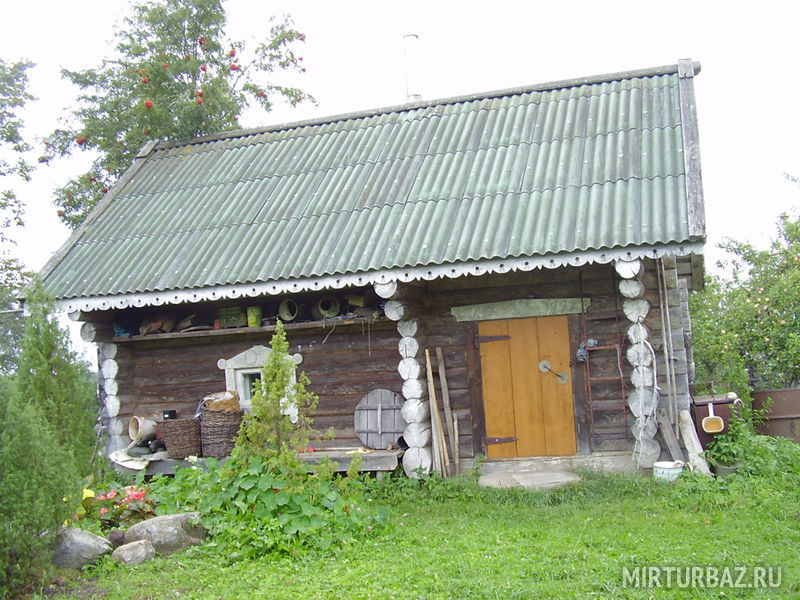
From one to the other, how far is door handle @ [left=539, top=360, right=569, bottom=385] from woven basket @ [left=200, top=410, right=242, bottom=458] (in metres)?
3.93

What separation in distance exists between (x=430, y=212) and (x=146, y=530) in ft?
16.7

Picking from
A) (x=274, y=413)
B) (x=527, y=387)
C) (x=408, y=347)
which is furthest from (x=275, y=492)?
(x=527, y=387)

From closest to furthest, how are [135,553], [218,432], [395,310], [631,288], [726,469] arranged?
[135,553] → [726,469] → [631,288] → [395,310] → [218,432]

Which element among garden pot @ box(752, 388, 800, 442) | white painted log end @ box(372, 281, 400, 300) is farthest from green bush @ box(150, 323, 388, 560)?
garden pot @ box(752, 388, 800, 442)

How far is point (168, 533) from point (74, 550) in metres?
0.77

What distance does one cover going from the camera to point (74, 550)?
6.38 metres

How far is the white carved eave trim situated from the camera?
323 inches

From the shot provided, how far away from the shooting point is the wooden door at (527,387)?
9.55 m

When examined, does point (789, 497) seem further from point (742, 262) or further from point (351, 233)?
point (742, 262)

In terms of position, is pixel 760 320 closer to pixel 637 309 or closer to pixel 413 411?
pixel 637 309

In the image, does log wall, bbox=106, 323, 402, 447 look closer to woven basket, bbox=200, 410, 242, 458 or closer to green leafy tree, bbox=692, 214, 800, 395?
woven basket, bbox=200, 410, 242, 458

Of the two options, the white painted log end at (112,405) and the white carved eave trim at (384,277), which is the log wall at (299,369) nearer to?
the white painted log end at (112,405)

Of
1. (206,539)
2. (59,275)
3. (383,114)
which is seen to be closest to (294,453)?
(206,539)

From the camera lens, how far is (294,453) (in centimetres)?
706
